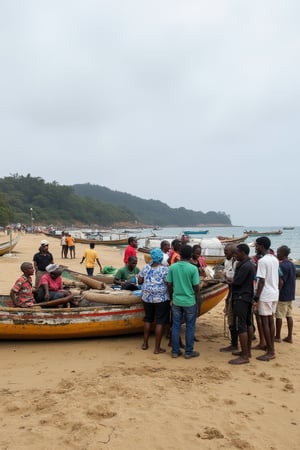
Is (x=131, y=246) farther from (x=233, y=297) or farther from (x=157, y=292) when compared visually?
(x=233, y=297)

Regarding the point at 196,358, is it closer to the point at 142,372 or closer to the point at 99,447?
the point at 142,372

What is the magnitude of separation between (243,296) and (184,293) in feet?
2.99

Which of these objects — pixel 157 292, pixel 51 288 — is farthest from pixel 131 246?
pixel 157 292

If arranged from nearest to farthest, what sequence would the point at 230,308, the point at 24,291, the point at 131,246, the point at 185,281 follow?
the point at 185,281 < the point at 230,308 < the point at 24,291 < the point at 131,246

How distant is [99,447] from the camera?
11.4ft

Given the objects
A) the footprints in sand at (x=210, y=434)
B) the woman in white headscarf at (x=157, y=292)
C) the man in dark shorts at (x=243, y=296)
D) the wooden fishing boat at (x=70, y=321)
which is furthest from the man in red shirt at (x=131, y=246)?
the footprints in sand at (x=210, y=434)

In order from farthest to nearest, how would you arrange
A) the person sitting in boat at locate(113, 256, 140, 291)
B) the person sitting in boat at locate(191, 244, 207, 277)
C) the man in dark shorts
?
the person sitting in boat at locate(113, 256, 140, 291) → the person sitting in boat at locate(191, 244, 207, 277) → the man in dark shorts

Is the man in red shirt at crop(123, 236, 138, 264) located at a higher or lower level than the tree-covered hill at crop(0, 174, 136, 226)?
lower

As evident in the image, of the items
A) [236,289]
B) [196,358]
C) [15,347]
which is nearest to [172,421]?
[196,358]

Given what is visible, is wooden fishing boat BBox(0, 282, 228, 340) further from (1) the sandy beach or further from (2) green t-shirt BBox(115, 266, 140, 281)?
(2) green t-shirt BBox(115, 266, 140, 281)

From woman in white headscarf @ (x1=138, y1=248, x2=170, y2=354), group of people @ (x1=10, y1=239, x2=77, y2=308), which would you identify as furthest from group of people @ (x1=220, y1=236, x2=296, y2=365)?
group of people @ (x1=10, y1=239, x2=77, y2=308)

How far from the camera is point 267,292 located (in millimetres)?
5801

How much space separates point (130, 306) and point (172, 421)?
2.88 m

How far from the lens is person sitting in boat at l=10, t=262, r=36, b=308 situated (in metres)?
6.66
